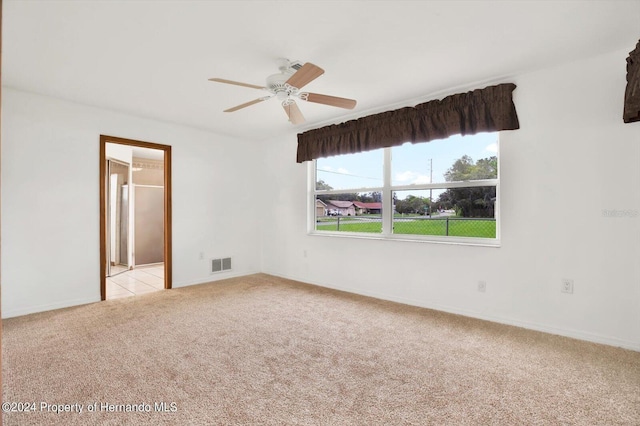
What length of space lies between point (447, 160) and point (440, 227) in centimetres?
75

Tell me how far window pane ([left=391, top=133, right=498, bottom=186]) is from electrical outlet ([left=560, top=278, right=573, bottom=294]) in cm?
113

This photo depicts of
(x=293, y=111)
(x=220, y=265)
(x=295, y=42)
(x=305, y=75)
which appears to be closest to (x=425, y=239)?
(x=293, y=111)

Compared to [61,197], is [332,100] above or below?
above

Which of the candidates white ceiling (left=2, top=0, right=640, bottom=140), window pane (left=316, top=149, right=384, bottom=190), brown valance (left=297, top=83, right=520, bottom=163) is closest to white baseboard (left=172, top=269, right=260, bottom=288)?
window pane (left=316, top=149, right=384, bottom=190)

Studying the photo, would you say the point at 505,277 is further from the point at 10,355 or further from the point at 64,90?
the point at 64,90

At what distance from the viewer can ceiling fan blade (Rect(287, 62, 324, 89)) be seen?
7.76 feet

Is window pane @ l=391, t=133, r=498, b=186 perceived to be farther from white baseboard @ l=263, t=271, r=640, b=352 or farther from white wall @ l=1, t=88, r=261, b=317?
white wall @ l=1, t=88, r=261, b=317

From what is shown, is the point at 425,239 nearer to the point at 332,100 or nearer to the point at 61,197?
the point at 332,100

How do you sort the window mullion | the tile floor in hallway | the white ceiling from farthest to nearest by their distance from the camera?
the tile floor in hallway < the window mullion < the white ceiling

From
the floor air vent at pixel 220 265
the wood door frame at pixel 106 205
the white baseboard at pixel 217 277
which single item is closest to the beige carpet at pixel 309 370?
the wood door frame at pixel 106 205

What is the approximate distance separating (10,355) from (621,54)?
17.7 ft

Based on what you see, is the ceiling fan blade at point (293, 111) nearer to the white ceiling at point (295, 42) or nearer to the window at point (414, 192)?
the white ceiling at point (295, 42)

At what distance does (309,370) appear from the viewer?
242cm

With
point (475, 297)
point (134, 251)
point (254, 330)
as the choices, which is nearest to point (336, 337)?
point (254, 330)
